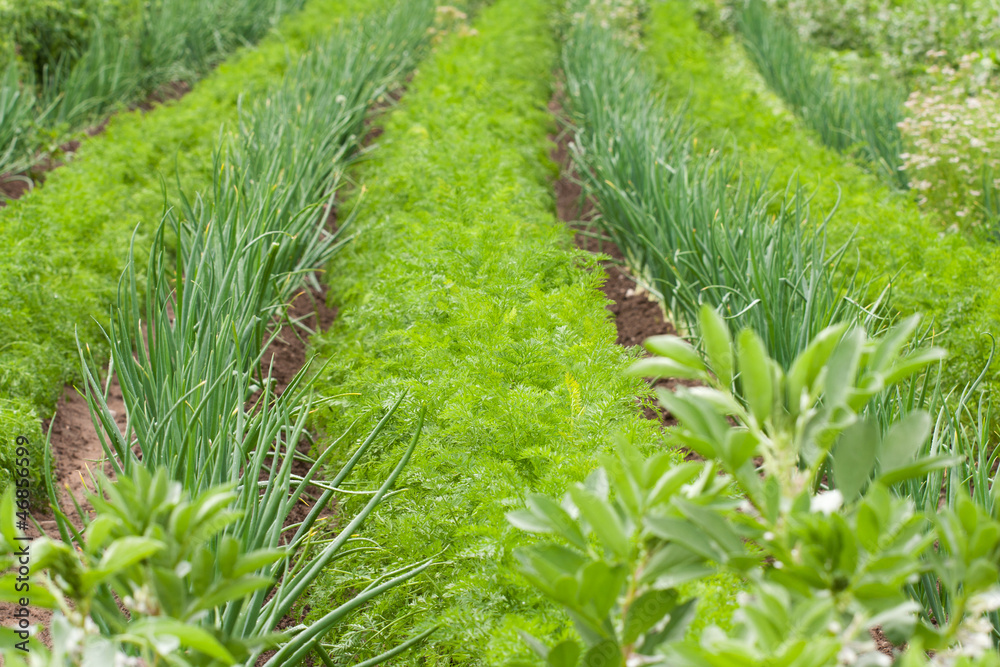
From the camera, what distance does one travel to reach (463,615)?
1.30 meters

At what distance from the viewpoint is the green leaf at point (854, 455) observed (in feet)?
2.85

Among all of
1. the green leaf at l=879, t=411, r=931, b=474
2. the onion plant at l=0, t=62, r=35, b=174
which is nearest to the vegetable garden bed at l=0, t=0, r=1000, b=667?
the green leaf at l=879, t=411, r=931, b=474

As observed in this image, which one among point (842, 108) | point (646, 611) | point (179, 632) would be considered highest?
point (179, 632)

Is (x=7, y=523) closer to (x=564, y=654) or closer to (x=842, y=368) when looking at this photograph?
(x=564, y=654)

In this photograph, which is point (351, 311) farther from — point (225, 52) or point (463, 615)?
point (225, 52)

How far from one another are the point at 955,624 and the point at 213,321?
167 cm

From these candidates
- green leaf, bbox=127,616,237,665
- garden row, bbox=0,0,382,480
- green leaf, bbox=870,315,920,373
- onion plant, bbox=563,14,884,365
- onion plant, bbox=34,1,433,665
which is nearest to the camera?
green leaf, bbox=127,616,237,665

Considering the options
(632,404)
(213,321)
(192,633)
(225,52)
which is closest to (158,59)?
(225,52)

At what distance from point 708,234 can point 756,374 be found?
198 centimetres

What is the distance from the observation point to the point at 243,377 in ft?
5.63

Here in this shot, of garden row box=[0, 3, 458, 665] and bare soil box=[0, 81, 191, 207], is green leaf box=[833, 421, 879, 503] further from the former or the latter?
bare soil box=[0, 81, 191, 207]

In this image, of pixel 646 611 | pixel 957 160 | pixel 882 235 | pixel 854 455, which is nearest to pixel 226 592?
pixel 646 611

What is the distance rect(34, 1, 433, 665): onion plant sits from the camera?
134 centimetres

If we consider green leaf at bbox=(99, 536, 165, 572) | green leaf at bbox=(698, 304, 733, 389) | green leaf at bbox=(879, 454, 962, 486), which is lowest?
green leaf at bbox=(99, 536, 165, 572)
